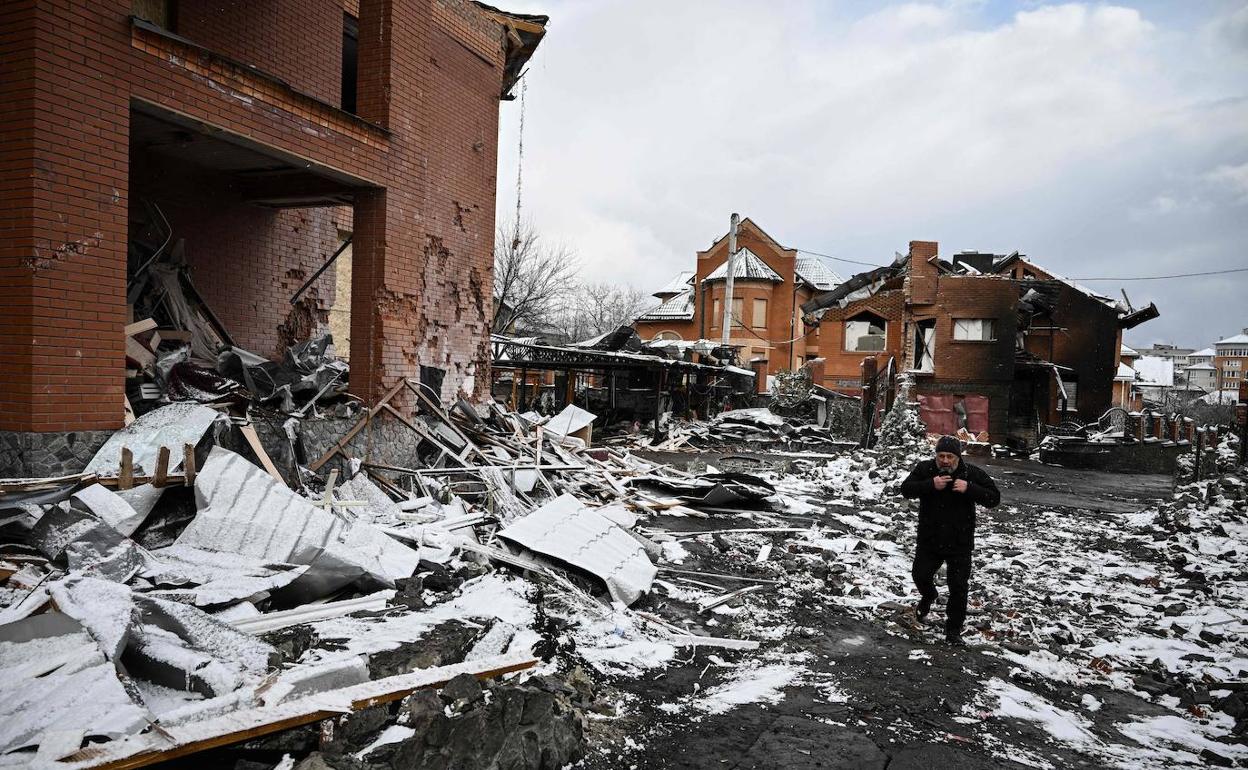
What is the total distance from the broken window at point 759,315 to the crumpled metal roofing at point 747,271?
1574mm

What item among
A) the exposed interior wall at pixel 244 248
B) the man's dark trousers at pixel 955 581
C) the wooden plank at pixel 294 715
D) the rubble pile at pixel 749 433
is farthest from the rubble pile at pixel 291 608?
the rubble pile at pixel 749 433

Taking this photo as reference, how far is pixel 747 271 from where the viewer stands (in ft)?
146

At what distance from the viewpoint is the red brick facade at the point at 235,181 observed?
223 inches

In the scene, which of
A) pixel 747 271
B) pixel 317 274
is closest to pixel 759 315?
pixel 747 271

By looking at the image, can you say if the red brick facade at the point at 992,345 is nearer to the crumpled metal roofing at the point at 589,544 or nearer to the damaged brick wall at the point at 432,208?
the damaged brick wall at the point at 432,208

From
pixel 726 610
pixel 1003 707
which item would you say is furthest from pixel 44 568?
pixel 1003 707

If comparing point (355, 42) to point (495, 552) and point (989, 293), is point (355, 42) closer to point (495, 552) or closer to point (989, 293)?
point (495, 552)

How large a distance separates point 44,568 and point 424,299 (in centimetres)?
635

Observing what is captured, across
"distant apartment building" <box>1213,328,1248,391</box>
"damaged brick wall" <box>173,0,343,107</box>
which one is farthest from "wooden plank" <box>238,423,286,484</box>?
"distant apartment building" <box>1213,328,1248,391</box>

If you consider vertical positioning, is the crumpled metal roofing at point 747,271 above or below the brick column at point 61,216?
above

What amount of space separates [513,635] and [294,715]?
1829 mm

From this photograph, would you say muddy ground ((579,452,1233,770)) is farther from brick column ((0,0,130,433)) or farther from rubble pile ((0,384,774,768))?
brick column ((0,0,130,433))

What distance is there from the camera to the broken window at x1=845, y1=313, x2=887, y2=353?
3603 centimetres

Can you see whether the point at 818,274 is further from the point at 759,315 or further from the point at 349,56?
the point at 349,56
